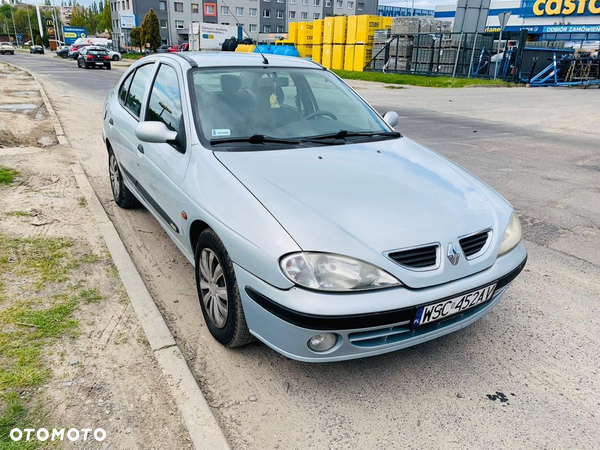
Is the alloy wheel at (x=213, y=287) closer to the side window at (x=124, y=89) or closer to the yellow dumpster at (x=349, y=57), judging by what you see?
the side window at (x=124, y=89)

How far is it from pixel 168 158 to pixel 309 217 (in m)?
1.43

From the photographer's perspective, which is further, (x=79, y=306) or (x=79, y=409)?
(x=79, y=306)

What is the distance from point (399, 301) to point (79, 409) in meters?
1.67

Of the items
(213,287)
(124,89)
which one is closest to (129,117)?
(124,89)

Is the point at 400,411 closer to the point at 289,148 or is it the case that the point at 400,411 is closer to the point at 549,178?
the point at 289,148

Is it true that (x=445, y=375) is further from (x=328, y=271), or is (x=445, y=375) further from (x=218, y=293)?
(x=218, y=293)

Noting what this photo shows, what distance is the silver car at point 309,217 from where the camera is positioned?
2213mm

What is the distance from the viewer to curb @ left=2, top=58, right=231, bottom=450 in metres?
2.19

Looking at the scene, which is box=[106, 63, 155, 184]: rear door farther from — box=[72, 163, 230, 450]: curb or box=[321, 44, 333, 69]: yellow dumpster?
box=[321, 44, 333, 69]: yellow dumpster

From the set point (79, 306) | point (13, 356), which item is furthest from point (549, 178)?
point (13, 356)

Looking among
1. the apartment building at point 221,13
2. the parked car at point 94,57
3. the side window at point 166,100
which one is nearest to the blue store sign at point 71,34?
the apartment building at point 221,13

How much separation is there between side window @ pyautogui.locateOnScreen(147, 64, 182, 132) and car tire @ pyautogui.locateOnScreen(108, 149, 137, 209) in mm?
1338

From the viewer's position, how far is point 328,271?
2.20 meters

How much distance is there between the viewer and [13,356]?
265cm
